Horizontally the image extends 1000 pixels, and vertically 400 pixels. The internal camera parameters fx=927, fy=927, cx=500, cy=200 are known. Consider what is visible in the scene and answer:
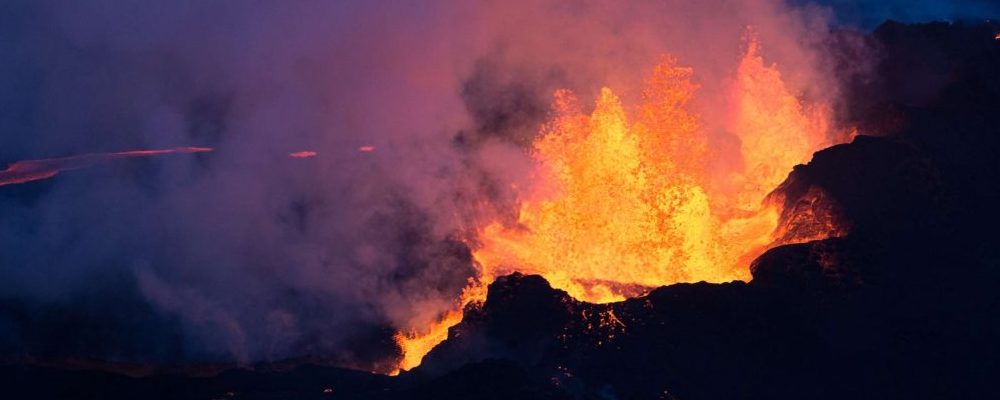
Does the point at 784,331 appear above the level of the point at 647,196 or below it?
below

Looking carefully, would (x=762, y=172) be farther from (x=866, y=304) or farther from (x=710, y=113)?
(x=866, y=304)

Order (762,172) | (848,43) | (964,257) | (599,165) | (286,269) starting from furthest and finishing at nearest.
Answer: (848,43), (762,172), (599,165), (286,269), (964,257)

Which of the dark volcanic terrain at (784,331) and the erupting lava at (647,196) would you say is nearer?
the dark volcanic terrain at (784,331)

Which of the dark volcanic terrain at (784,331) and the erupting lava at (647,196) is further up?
the erupting lava at (647,196)

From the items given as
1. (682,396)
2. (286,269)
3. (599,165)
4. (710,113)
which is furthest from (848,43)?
(286,269)

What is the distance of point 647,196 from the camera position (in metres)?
20.6

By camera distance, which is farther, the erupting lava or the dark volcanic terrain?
the erupting lava

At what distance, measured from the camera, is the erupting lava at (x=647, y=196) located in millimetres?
19094

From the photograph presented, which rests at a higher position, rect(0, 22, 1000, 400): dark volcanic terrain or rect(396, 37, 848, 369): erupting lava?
rect(396, 37, 848, 369): erupting lava

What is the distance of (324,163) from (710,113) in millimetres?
10244

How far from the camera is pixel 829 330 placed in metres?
16.2

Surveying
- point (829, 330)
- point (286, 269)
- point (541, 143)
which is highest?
point (541, 143)

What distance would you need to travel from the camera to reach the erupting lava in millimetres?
19094

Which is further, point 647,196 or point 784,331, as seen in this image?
point 647,196
